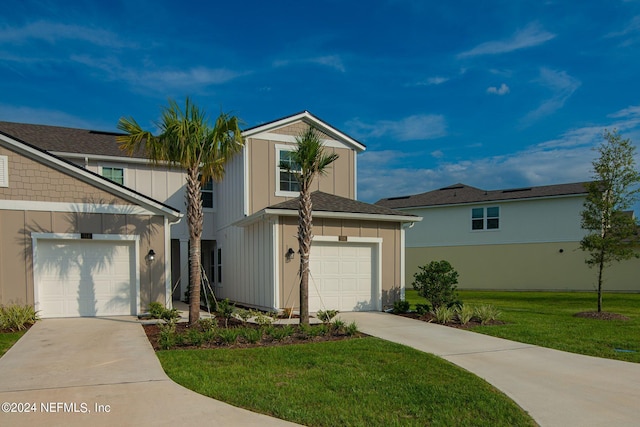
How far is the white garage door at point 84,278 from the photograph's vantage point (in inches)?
471

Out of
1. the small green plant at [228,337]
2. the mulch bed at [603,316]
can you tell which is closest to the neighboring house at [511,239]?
the mulch bed at [603,316]

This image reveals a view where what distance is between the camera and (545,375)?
22.6ft

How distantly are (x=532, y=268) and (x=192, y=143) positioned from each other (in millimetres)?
21009

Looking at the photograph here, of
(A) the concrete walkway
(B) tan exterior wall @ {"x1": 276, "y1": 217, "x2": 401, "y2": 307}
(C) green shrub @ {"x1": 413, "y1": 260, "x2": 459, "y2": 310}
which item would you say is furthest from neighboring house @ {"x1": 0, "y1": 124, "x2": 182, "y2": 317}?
(C) green shrub @ {"x1": 413, "y1": 260, "x2": 459, "y2": 310}

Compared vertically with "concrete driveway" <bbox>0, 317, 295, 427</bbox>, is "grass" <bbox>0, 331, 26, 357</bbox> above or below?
below

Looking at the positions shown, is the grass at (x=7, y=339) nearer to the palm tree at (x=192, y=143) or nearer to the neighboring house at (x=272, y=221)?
the palm tree at (x=192, y=143)

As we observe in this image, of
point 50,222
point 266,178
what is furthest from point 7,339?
point 266,178

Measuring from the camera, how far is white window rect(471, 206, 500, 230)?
2600 centimetres

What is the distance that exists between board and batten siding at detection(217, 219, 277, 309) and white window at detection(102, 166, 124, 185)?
4.21 m

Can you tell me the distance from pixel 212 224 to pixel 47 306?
763 centimetres

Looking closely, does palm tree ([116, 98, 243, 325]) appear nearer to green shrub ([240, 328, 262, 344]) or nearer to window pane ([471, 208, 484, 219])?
green shrub ([240, 328, 262, 344])

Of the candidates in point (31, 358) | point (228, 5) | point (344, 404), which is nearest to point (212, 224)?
point (228, 5)

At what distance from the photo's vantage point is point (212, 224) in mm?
18781

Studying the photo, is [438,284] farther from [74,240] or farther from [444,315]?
[74,240]
